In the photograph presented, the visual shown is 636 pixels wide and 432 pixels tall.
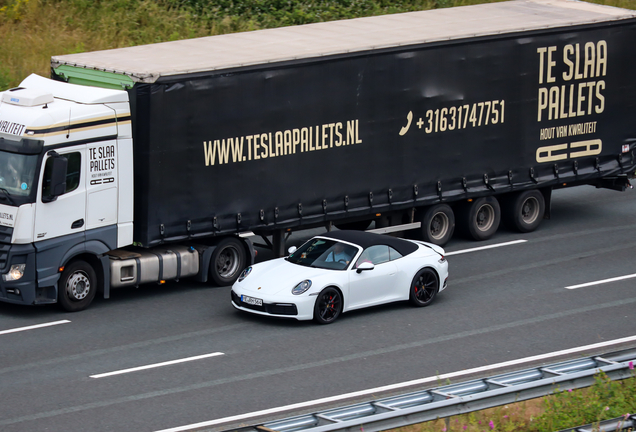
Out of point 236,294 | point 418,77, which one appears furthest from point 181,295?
point 418,77

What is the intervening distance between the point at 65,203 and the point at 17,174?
826 millimetres

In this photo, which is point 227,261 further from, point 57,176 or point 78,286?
point 57,176

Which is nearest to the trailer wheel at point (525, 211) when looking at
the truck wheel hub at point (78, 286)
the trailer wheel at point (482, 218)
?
the trailer wheel at point (482, 218)

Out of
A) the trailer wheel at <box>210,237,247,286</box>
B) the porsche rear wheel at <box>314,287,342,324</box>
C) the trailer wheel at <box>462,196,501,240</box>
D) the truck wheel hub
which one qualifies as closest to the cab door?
the truck wheel hub

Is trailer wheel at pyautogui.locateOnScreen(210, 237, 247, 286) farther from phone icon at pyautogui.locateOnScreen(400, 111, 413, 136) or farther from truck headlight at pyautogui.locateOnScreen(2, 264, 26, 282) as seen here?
phone icon at pyautogui.locateOnScreen(400, 111, 413, 136)

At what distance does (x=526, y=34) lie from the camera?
63.2 ft

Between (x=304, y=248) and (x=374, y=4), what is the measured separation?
16.8 metres

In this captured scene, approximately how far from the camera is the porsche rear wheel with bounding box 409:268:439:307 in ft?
50.7

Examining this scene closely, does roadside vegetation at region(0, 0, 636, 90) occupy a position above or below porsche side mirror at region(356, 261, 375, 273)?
above

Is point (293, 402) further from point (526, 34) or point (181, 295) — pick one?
point (526, 34)

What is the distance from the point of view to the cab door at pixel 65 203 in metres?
14.7

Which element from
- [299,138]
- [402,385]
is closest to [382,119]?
[299,138]

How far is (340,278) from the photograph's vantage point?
14609 mm

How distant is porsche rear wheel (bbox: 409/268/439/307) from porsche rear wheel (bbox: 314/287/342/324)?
138 cm
